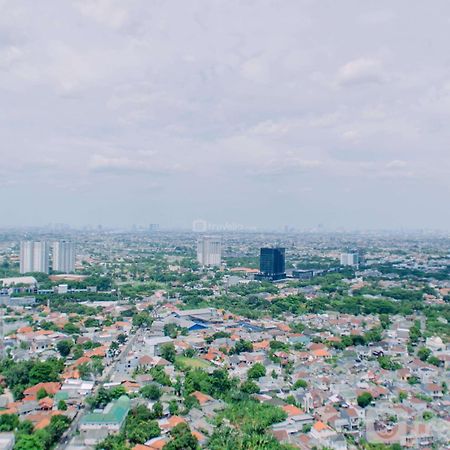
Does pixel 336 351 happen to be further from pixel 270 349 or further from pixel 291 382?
pixel 291 382

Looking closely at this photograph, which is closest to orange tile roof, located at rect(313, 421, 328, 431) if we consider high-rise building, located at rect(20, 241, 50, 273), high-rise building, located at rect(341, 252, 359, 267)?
high-rise building, located at rect(20, 241, 50, 273)

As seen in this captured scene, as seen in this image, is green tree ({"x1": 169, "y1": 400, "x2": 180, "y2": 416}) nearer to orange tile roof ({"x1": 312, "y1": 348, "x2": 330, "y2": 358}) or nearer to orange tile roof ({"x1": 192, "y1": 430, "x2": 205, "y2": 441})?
orange tile roof ({"x1": 192, "y1": 430, "x2": 205, "y2": 441})

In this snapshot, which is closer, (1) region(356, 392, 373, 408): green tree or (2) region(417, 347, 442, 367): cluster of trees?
(1) region(356, 392, 373, 408): green tree

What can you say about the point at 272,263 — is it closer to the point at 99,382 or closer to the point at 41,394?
the point at 99,382

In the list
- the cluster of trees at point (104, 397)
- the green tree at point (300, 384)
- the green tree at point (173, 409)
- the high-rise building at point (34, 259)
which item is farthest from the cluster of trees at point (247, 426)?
the high-rise building at point (34, 259)

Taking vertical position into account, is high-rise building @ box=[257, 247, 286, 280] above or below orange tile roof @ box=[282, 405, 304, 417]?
above

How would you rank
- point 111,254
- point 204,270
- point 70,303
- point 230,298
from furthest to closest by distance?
point 111,254
point 204,270
point 230,298
point 70,303

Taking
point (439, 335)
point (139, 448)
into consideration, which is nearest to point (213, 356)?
point (139, 448)
